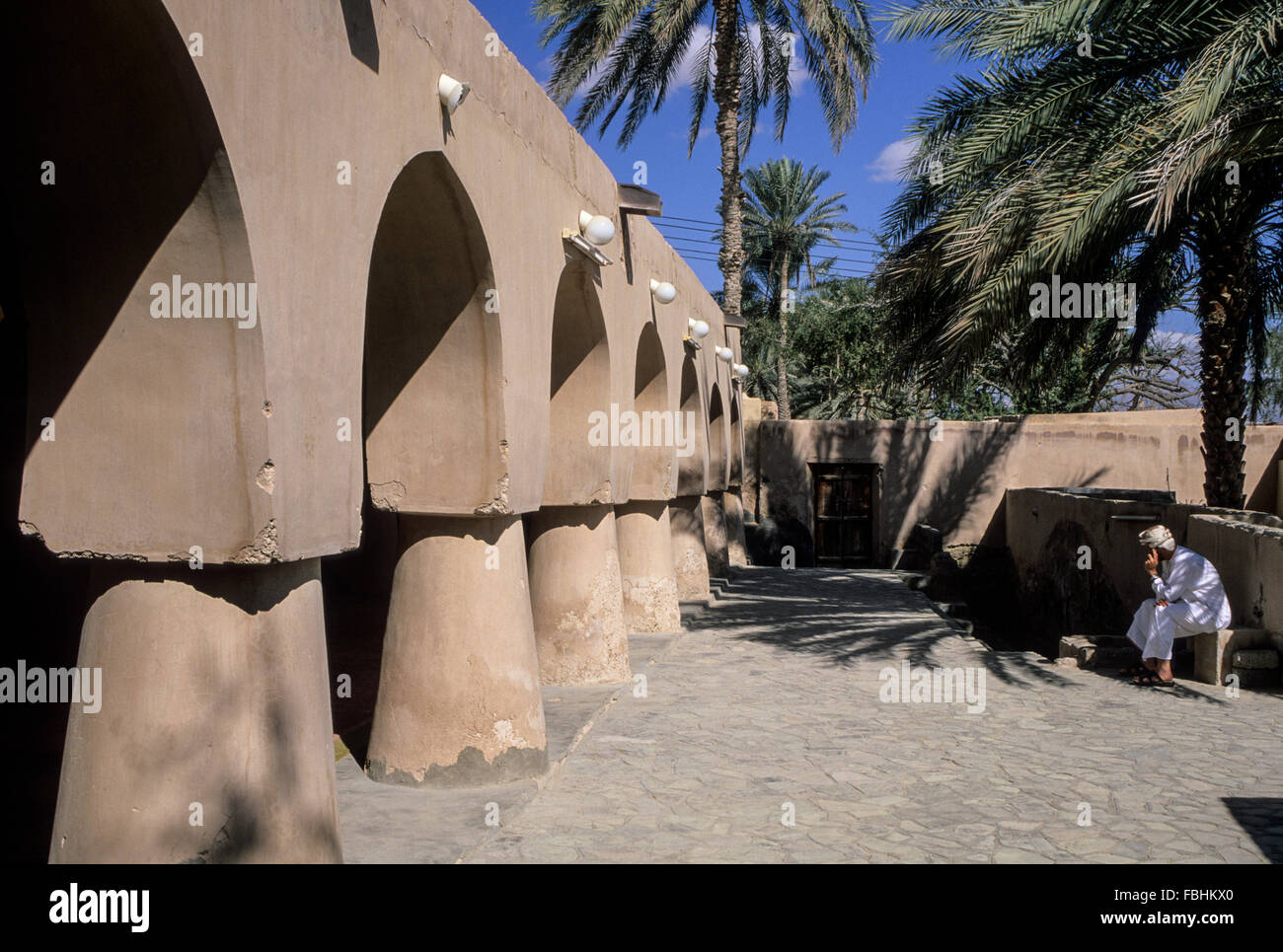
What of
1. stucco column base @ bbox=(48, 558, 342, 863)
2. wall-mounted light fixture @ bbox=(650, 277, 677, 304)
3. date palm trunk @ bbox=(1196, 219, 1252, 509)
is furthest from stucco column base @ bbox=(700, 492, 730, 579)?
stucco column base @ bbox=(48, 558, 342, 863)

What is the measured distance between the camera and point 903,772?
688 cm

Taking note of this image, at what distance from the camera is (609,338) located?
8750 millimetres

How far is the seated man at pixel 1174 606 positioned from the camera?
30.0 ft

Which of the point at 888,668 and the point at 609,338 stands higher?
the point at 609,338

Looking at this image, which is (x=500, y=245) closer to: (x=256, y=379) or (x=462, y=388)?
(x=462, y=388)

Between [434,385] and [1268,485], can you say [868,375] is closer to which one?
[1268,485]

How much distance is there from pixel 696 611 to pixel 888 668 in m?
3.69

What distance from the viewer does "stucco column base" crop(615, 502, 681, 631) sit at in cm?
1181

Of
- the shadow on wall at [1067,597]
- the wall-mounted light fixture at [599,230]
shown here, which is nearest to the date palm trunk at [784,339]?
the shadow on wall at [1067,597]

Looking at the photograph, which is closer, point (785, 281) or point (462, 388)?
point (462, 388)

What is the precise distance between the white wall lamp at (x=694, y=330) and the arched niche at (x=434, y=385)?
7.36 metres

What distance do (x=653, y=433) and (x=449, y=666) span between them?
19.0ft

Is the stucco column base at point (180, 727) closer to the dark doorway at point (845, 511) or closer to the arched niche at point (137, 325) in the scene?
the arched niche at point (137, 325)
